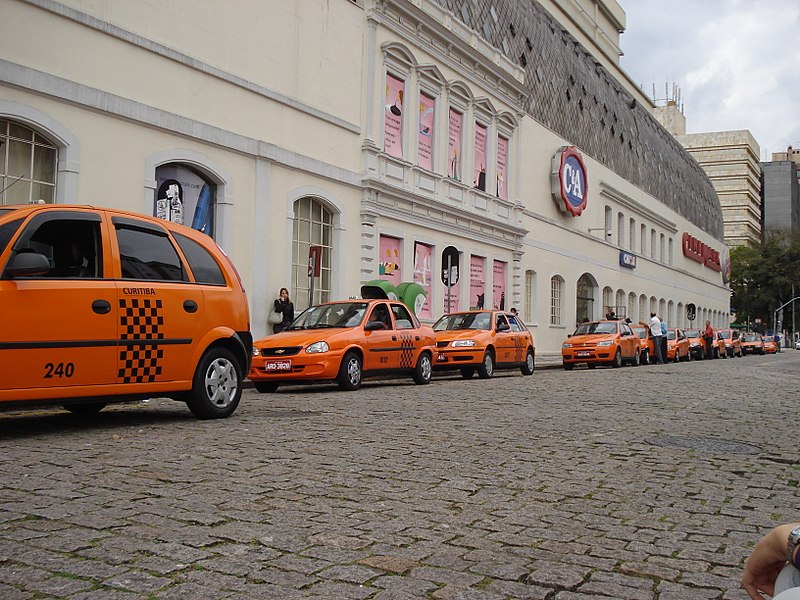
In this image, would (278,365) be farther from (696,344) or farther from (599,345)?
(696,344)

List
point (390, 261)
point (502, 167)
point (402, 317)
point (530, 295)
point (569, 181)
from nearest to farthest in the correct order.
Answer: point (402, 317) → point (390, 261) → point (502, 167) → point (530, 295) → point (569, 181)

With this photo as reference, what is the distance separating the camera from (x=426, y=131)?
27797mm

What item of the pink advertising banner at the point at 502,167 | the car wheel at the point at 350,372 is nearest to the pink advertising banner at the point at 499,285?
the pink advertising banner at the point at 502,167

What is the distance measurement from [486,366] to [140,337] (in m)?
12.3

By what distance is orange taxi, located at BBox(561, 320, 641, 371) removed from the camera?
2688 centimetres

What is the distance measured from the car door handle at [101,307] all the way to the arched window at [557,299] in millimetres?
31986

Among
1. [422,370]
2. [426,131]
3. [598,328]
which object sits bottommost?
[422,370]

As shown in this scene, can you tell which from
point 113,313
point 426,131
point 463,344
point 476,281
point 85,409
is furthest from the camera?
point 476,281

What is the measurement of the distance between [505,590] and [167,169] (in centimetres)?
1590

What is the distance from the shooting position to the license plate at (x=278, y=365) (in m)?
14.1

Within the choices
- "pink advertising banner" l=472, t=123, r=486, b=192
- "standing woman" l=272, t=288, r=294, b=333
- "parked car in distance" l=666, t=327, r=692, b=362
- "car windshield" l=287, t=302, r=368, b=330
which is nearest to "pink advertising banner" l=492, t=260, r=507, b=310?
"pink advertising banner" l=472, t=123, r=486, b=192

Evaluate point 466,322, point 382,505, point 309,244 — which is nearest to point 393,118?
point 309,244

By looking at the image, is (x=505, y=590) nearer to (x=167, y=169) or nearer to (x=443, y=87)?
(x=167, y=169)

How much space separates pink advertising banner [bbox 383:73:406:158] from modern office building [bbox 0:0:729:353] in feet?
0.20
